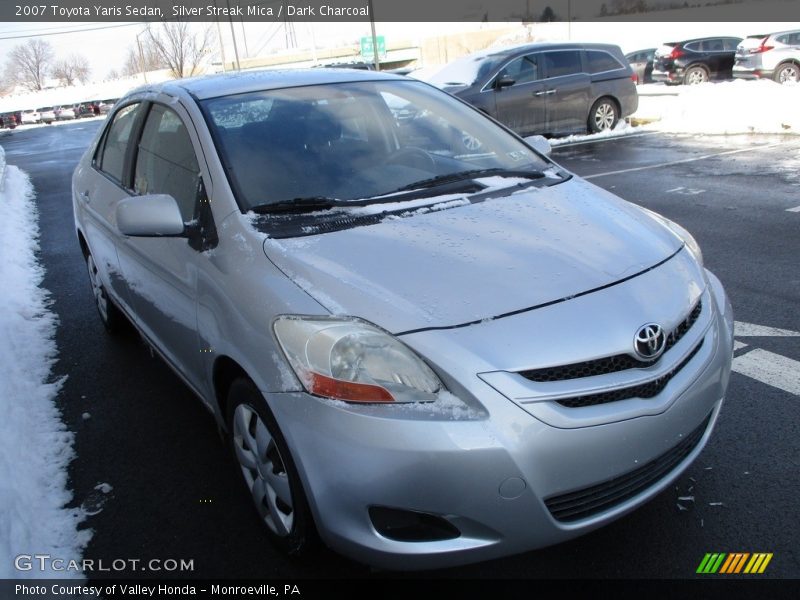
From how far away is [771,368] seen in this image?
11.4ft

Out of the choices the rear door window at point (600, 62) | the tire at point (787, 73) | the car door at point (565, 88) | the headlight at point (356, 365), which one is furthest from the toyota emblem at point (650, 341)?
the tire at point (787, 73)

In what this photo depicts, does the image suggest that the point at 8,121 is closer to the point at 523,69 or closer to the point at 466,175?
the point at 523,69

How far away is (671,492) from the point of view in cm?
261

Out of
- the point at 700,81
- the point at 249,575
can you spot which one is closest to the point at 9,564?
the point at 249,575

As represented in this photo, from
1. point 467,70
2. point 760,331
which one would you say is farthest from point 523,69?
point 760,331

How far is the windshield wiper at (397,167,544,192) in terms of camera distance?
301 centimetres

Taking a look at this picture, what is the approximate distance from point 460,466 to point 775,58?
18.3 meters

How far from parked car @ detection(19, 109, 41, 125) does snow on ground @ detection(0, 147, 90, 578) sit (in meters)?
45.2

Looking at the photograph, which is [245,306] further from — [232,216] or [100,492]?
[100,492]

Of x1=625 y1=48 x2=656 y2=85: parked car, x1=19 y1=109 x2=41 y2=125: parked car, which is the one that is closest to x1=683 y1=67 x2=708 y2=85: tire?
x1=625 y1=48 x2=656 y2=85: parked car

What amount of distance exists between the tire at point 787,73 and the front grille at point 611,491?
17.7 meters

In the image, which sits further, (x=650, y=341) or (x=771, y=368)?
(x=771, y=368)

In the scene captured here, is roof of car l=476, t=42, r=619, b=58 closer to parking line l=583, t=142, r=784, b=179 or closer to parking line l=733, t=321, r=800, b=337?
parking line l=583, t=142, r=784, b=179

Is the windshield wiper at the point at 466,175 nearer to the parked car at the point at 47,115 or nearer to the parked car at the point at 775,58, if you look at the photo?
the parked car at the point at 775,58
